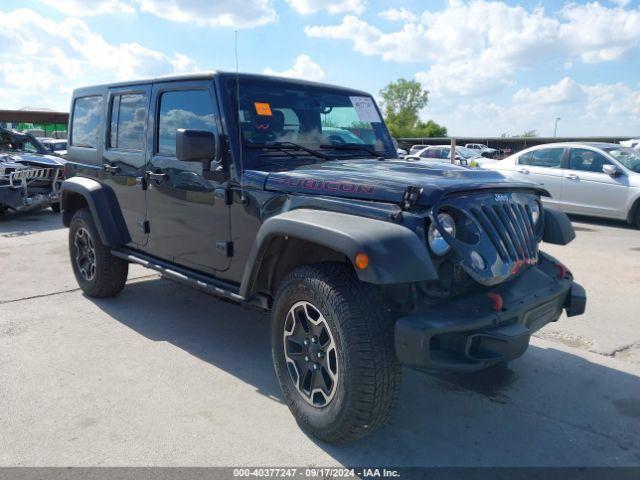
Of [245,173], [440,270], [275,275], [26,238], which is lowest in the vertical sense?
[26,238]

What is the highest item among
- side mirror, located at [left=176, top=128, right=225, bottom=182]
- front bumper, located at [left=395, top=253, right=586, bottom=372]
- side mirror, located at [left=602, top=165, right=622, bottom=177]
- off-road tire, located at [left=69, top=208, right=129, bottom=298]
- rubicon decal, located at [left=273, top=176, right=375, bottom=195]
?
side mirror, located at [left=176, top=128, right=225, bottom=182]

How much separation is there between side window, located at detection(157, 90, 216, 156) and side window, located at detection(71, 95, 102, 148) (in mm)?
1229

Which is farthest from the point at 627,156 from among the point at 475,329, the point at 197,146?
the point at 197,146

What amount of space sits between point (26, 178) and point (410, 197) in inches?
402

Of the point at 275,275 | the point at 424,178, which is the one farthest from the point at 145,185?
the point at 424,178

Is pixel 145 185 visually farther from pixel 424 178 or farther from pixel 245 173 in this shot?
pixel 424 178

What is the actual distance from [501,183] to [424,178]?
475 millimetres

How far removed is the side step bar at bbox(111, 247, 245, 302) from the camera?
375 centimetres

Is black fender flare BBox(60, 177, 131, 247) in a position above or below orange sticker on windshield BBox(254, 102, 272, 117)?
below

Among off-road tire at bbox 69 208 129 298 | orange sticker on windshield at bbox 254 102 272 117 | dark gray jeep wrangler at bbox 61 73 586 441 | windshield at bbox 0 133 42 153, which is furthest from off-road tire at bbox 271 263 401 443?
windshield at bbox 0 133 42 153

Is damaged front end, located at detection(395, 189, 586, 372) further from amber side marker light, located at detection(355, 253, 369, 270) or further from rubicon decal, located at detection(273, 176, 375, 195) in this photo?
rubicon decal, located at detection(273, 176, 375, 195)

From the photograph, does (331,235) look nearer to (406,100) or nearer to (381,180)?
→ (381,180)

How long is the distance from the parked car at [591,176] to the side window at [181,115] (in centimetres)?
740

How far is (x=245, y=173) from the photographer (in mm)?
3594
